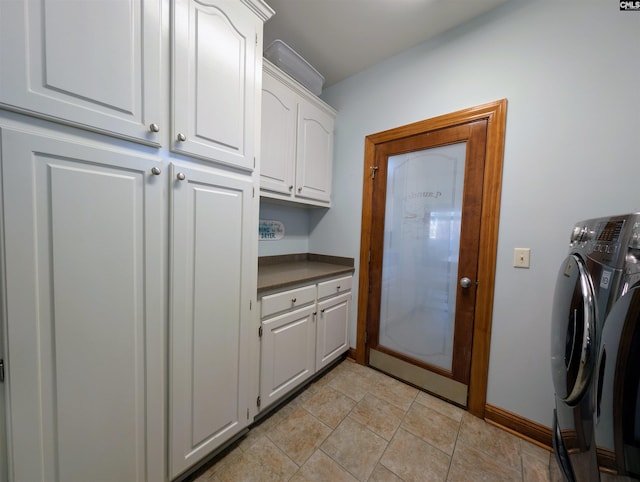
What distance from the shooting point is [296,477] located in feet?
3.71

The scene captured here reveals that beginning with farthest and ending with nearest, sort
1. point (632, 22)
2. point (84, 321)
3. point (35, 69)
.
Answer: point (632, 22), point (84, 321), point (35, 69)

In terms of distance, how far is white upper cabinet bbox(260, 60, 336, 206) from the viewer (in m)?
1.61

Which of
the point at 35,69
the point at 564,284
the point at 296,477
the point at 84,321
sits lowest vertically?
the point at 296,477

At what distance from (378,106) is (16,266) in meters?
2.24

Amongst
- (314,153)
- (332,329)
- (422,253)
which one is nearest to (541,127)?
(422,253)

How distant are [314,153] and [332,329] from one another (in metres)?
1.48

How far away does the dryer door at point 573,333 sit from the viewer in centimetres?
61

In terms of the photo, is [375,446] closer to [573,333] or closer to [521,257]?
[573,333]

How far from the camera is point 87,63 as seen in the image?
735mm

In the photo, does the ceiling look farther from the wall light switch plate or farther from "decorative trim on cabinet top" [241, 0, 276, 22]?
the wall light switch plate

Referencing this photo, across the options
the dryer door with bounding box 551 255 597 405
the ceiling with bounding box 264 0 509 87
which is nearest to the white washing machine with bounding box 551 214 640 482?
the dryer door with bounding box 551 255 597 405

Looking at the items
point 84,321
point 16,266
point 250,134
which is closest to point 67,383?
point 84,321

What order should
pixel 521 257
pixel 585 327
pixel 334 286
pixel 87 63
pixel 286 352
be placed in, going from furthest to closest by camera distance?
pixel 334 286 < pixel 286 352 < pixel 521 257 < pixel 87 63 < pixel 585 327

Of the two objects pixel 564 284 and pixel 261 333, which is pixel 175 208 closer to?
pixel 261 333
